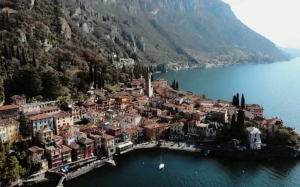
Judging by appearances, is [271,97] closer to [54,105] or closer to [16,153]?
[54,105]

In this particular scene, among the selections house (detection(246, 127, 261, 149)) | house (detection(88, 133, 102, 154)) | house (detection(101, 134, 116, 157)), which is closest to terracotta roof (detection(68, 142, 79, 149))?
house (detection(88, 133, 102, 154))

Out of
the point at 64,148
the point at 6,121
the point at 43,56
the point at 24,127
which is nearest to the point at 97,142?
the point at 64,148


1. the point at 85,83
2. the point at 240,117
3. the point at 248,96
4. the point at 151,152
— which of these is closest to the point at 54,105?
the point at 85,83

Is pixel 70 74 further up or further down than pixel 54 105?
further up

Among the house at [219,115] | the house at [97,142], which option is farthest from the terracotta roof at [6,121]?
the house at [219,115]

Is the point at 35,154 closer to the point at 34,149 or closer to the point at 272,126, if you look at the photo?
the point at 34,149

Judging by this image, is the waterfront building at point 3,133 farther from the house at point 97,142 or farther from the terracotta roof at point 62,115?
the house at point 97,142

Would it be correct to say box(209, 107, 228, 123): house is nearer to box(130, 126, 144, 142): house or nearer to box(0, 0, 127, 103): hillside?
box(130, 126, 144, 142): house
